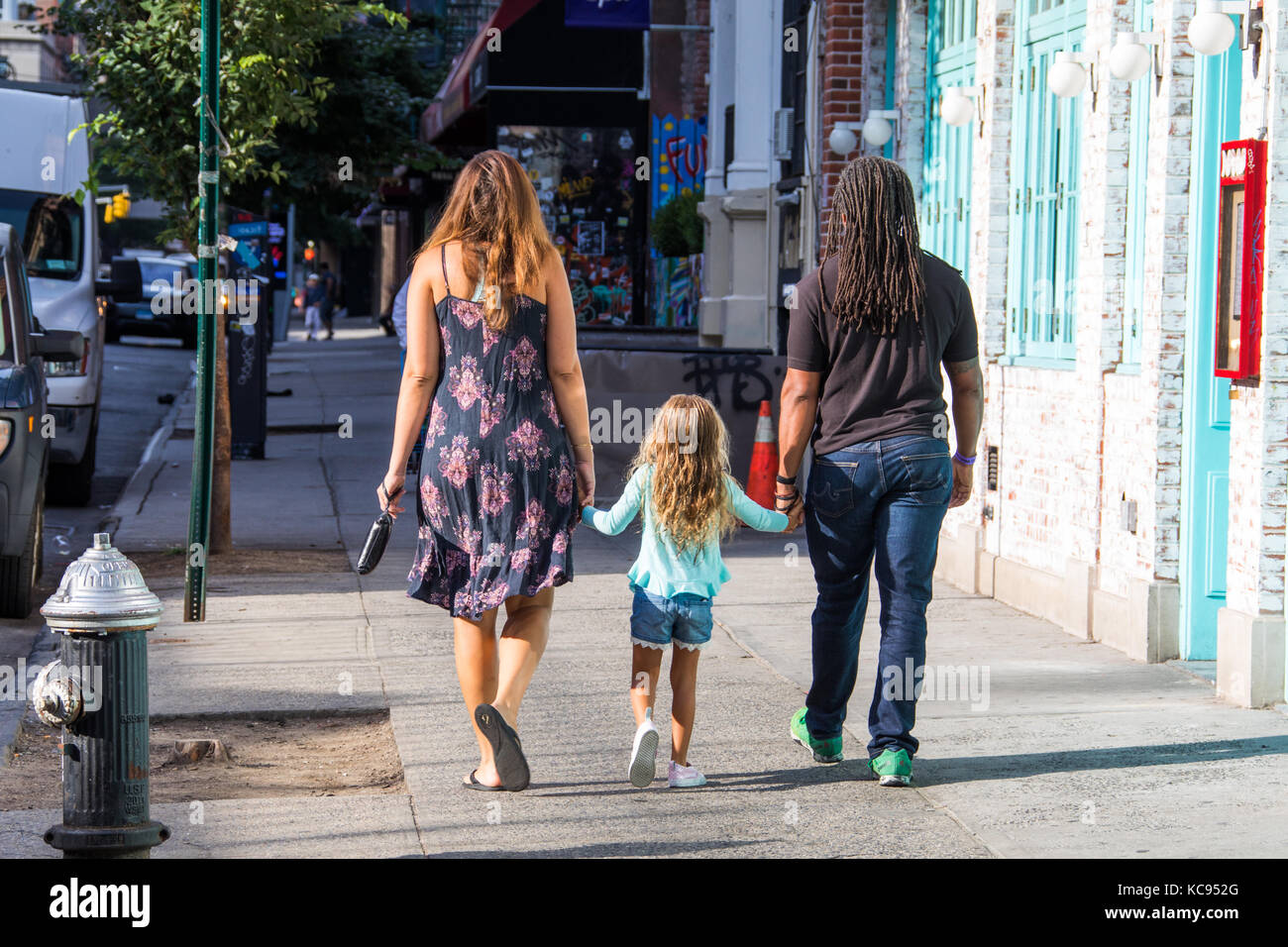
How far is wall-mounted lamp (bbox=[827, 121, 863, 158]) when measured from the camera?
1080cm

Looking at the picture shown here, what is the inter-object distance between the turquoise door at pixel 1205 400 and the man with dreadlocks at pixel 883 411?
6.41 feet

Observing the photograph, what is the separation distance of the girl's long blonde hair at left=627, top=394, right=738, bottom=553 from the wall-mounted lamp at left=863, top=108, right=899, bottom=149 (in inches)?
221

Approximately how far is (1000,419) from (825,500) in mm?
3971

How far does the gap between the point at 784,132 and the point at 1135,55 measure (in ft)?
21.0

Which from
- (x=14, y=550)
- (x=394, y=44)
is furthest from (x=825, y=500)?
(x=394, y=44)

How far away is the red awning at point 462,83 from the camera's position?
2184 centimetres

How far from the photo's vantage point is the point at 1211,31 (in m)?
6.23

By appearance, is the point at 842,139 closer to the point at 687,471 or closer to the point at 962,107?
the point at 962,107

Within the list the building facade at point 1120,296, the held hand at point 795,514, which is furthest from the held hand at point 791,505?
the building facade at point 1120,296

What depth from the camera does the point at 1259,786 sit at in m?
5.21

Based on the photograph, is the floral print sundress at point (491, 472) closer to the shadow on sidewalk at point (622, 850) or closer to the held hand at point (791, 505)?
the held hand at point (791, 505)

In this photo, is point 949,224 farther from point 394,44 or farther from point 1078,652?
point 394,44

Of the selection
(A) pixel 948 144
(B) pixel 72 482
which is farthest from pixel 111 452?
(A) pixel 948 144

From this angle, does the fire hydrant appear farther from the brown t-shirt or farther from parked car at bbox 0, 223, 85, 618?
parked car at bbox 0, 223, 85, 618
